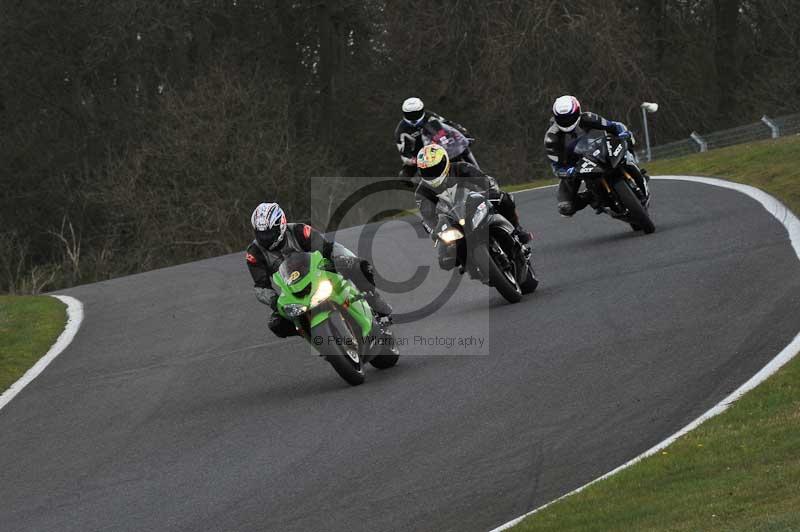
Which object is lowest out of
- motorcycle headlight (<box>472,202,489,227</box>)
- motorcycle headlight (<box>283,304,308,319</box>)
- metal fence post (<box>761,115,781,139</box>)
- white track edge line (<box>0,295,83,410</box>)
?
metal fence post (<box>761,115,781,139</box>)

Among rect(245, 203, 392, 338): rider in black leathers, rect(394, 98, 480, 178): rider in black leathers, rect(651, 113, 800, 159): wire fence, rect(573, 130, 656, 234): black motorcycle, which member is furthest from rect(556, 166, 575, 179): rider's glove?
rect(651, 113, 800, 159): wire fence

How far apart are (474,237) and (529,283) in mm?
1648

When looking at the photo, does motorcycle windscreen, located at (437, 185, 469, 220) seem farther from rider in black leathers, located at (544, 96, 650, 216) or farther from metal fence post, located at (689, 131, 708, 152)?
metal fence post, located at (689, 131, 708, 152)

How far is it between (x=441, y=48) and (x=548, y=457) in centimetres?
3404

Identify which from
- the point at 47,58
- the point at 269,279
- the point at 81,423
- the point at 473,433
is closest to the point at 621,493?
the point at 473,433

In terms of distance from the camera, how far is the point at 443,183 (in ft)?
46.6

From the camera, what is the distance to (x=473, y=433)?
10.2 meters

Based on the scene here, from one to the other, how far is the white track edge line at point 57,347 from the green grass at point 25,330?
0.07 metres

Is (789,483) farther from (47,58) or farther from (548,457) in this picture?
(47,58)

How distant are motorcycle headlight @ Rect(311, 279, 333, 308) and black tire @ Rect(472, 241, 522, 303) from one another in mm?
2509

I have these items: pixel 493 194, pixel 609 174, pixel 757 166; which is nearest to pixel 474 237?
pixel 493 194

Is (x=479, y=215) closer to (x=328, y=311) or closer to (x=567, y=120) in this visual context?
(x=328, y=311)

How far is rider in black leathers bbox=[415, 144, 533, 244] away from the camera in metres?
14.1

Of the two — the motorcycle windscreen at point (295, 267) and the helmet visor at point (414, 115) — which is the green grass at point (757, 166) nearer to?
the helmet visor at point (414, 115)
